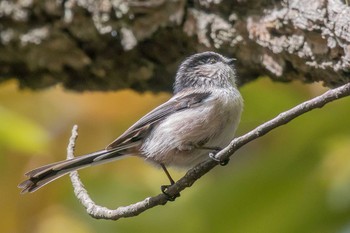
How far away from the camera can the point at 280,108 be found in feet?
11.3

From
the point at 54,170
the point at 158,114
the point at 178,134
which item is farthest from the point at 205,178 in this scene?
the point at 54,170

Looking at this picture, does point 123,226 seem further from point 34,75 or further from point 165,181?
point 34,75

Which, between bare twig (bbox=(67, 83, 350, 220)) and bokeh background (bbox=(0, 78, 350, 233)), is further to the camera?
bokeh background (bbox=(0, 78, 350, 233))

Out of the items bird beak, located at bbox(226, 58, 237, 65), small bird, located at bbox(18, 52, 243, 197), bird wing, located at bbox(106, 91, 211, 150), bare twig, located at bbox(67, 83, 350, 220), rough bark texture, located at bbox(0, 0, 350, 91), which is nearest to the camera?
bare twig, located at bbox(67, 83, 350, 220)

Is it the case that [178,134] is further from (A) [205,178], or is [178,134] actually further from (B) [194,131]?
(A) [205,178]

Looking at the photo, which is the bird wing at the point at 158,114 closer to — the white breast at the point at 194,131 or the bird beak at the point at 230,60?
the white breast at the point at 194,131

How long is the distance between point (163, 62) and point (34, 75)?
0.67 metres

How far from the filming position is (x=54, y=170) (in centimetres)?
307

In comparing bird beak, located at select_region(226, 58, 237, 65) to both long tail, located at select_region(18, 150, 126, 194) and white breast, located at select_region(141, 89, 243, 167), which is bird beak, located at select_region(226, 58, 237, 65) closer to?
white breast, located at select_region(141, 89, 243, 167)

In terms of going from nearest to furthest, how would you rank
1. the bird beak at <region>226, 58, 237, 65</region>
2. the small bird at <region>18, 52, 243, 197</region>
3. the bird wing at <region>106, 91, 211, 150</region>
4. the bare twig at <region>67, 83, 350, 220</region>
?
1. the bare twig at <region>67, 83, 350, 220</region>
2. the small bird at <region>18, 52, 243, 197</region>
3. the bird wing at <region>106, 91, 211, 150</region>
4. the bird beak at <region>226, 58, 237, 65</region>

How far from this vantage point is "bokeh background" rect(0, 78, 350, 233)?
3076 millimetres

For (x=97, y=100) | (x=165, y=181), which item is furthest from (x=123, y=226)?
(x=97, y=100)

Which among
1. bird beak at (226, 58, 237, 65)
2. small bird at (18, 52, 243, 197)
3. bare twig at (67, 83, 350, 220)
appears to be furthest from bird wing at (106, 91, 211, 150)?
bare twig at (67, 83, 350, 220)

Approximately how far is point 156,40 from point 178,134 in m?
0.54
